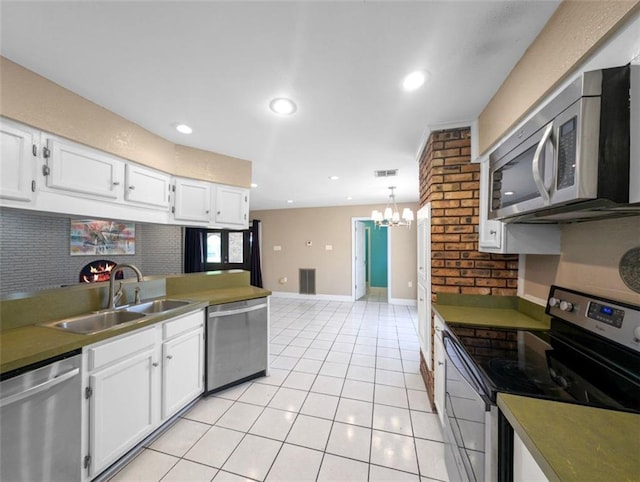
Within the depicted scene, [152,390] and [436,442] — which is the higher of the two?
[152,390]

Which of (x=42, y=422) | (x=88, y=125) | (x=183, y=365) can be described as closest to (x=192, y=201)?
(x=88, y=125)

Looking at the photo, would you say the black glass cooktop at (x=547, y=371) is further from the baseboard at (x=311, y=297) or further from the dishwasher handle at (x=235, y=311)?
the baseboard at (x=311, y=297)

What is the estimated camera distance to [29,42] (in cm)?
126

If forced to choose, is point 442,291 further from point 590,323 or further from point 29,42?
point 29,42

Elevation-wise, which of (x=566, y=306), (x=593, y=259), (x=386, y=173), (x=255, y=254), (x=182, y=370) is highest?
(x=386, y=173)

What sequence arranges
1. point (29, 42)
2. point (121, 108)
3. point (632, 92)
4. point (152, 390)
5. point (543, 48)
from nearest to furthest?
point (632, 92)
point (543, 48)
point (29, 42)
point (152, 390)
point (121, 108)

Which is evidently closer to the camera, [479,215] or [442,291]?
[479,215]

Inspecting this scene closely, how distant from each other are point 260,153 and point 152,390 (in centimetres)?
237

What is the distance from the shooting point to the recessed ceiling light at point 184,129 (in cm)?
213

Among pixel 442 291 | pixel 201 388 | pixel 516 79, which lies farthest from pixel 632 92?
pixel 201 388

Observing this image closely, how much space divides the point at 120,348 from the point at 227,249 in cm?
530

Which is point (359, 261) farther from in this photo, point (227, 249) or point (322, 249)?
point (227, 249)

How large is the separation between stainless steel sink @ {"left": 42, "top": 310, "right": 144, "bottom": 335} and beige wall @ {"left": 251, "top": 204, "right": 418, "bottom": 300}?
4674 mm

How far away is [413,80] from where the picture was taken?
1.51m
